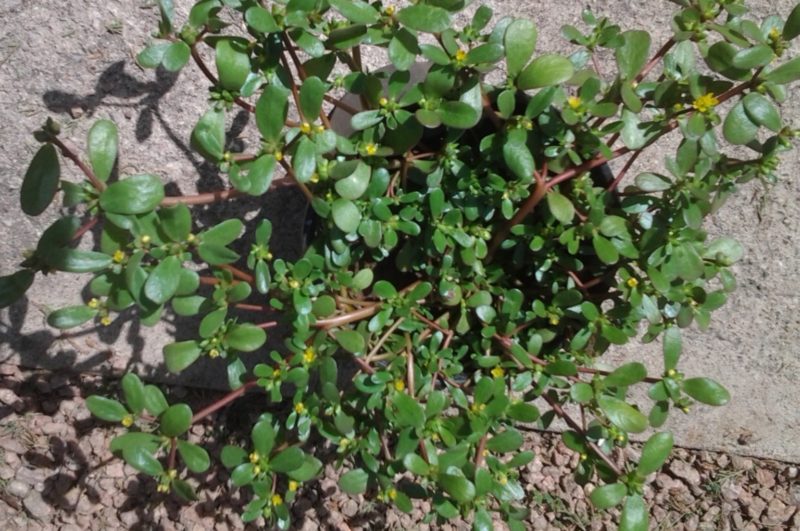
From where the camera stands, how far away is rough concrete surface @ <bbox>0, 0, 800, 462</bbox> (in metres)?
1.65

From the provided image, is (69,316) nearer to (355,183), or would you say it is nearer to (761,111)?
(355,183)

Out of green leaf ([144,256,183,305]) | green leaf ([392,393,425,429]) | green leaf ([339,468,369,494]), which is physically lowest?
green leaf ([339,468,369,494])

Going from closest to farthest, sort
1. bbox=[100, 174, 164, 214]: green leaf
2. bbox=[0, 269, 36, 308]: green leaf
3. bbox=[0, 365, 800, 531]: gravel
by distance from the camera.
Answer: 1. bbox=[100, 174, 164, 214]: green leaf
2. bbox=[0, 269, 36, 308]: green leaf
3. bbox=[0, 365, 800, 531]: gravel

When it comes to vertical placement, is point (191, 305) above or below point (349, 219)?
below

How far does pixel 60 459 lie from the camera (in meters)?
1.79

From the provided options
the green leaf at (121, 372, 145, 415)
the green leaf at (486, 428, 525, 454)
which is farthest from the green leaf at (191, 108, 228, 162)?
the green leaf at (486, 428, 525, 454)

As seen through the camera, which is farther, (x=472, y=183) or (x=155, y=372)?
(x=155, y=372)

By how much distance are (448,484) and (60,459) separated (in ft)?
3.75

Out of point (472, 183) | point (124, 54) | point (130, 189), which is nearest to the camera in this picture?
point (130, 189)

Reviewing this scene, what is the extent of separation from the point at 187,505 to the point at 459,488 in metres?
0.96

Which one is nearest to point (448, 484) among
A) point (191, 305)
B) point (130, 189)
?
point (191, 305)

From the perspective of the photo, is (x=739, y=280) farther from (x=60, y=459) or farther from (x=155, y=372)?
(x=60, y=459)

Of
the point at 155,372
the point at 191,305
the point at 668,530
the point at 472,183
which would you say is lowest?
the point at 668,530

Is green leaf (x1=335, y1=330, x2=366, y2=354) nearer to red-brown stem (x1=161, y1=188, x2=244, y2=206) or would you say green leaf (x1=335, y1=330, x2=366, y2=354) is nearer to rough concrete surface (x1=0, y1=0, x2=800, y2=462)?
red-brown stem (x1=161, y1=188, x2=244, y2=206)
